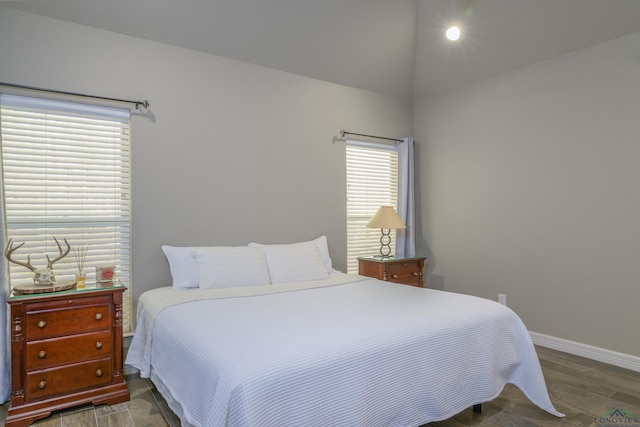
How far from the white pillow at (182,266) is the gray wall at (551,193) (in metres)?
2.93

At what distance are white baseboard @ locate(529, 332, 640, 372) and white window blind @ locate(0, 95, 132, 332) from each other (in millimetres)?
3698

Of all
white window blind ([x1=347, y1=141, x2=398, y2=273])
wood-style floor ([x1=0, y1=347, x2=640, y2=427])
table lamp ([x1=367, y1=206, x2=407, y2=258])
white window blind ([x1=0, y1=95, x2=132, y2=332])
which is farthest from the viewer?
white window blind ([x1=347, y1=141, x2=398, y2=273])

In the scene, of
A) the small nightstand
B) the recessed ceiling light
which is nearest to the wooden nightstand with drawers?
the small nightstand

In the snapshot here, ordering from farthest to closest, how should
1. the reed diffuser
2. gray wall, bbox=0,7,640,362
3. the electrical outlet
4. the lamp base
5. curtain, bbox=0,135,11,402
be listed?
the lamp base → the electrical outlet → gray wall, bbox=0,7,640,362 → the reed diffuser → curtain, bbox=0,135,11,402

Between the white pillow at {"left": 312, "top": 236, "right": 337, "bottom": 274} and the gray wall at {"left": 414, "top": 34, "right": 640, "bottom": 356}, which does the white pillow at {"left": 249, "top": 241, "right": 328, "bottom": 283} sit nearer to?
the white pillow at {"left": 312, "top": 236, "right": 337, "bottom": 274}

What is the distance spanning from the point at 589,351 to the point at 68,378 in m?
4.00

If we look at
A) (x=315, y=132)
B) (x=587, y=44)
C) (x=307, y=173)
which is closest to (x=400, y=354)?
(x=307, y=173)

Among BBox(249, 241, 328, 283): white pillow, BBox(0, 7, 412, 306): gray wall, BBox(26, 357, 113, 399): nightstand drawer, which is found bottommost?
BBox(26, 357, 113, 399): nightstand drawer

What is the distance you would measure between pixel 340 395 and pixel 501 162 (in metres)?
3.28

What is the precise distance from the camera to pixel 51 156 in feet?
8.89

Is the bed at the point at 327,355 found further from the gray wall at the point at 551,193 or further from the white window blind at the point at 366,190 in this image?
the white window blind at the point at 366,190

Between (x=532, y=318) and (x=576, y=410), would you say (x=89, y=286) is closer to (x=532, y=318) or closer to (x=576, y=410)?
(x=576, y=410)

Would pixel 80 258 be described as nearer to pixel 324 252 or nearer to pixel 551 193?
pixel 324 252

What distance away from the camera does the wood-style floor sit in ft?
7.32
